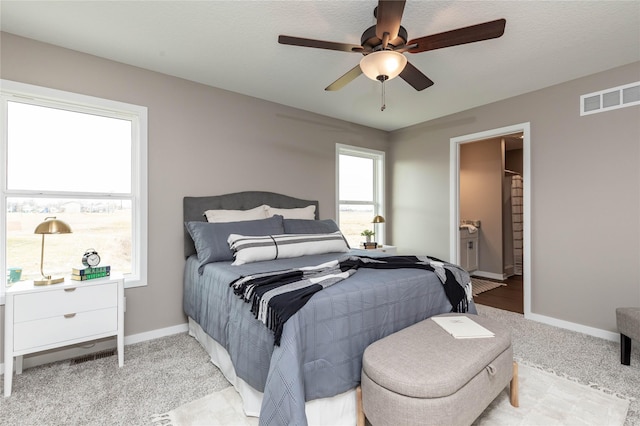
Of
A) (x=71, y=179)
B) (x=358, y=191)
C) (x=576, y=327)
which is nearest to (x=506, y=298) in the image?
(x=576, y=327)

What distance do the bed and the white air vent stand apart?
7.83 feet

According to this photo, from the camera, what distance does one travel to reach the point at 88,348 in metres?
2.62

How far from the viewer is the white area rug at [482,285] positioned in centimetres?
464

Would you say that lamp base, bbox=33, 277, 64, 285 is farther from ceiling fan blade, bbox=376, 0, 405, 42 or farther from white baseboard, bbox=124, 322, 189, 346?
ceiling fan blade, bbox=376, 0, 405, 42

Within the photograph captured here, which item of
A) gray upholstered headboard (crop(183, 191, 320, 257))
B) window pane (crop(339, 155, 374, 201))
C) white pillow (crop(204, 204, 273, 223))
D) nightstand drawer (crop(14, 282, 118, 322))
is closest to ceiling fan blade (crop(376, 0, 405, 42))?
white pillow (crop(204, 204, 273, 223))

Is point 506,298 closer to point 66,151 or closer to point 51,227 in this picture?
point 51,227

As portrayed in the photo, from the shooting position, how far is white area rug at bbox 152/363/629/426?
5.74 ft

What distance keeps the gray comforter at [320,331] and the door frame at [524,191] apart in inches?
72.2

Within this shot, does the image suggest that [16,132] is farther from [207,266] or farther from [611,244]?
[611,244]

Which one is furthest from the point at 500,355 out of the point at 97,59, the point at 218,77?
the point at 97,59

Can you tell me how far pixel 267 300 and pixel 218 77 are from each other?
2457 millimetres

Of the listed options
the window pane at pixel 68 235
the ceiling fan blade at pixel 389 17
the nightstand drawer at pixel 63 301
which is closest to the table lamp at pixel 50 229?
the nightstand drawer at pixel 63 301

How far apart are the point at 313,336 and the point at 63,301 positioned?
193 cm

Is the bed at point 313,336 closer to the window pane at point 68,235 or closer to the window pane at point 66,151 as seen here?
the window pane at point 68,235
